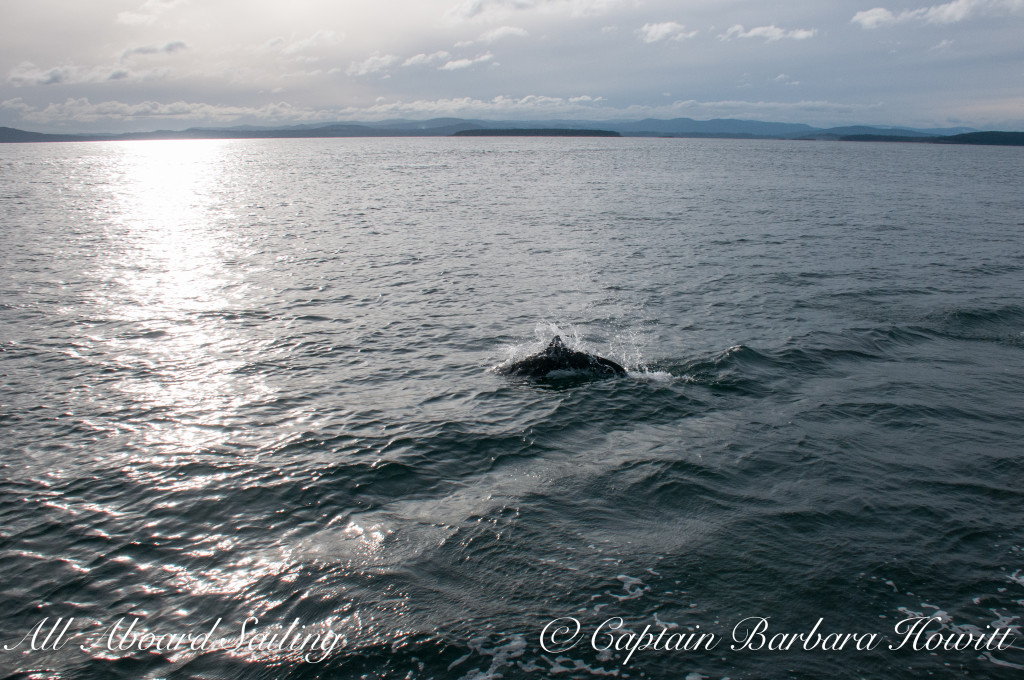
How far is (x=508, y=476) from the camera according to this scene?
12773 mm

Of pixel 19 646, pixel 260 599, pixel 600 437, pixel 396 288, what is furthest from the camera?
pixel 396 288

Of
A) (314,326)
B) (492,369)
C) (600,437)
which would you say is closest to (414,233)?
(314,326)

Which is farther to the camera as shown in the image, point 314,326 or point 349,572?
point 314,326

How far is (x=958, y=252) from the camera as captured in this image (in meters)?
36.8

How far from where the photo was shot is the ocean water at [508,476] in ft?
27.8

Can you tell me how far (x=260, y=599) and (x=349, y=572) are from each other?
4.43 ft

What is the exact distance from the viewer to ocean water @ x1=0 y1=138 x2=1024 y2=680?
846 centimetres

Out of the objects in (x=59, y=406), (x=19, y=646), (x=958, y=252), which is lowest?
(x=19, y=646)

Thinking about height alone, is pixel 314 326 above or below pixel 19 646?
above

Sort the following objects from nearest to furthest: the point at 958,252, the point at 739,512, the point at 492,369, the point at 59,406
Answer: the point at 739,512, the point at 59,406, the point at 492,369, the point at 958,252

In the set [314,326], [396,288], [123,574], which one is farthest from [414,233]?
[123,574]

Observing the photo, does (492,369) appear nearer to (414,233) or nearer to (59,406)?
(59,406)

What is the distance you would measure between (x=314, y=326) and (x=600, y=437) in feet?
42.8

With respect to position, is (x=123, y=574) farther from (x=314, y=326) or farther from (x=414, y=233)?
(x=414, y=233)
